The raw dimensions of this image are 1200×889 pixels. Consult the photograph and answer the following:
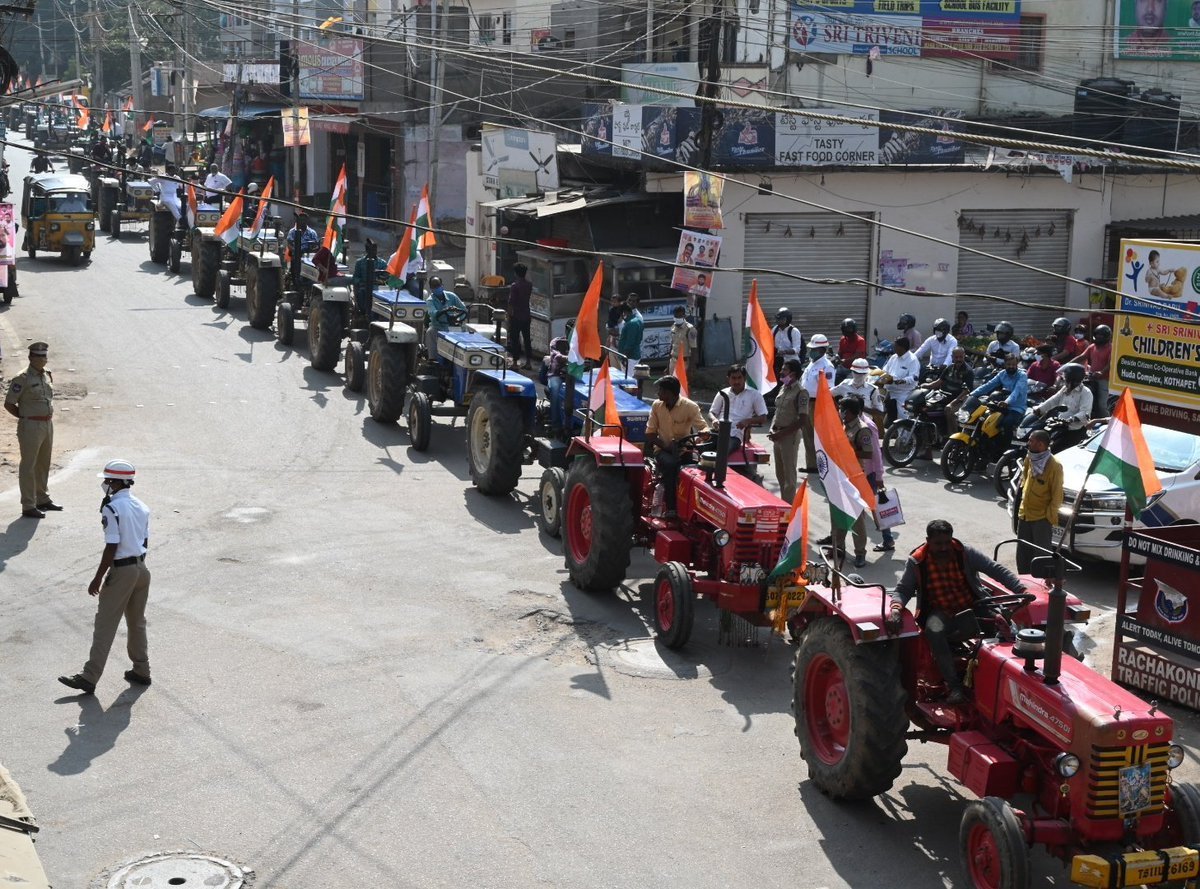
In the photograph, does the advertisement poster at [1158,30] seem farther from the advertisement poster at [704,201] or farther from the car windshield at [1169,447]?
the car windshield at [1169,447]

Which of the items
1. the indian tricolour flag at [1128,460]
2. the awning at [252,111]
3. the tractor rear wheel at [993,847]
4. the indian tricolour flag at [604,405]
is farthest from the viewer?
the awning at [252,111]

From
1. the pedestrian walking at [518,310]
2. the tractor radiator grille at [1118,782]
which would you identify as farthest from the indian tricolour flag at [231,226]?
the tractor radiator grille at [1118,782]

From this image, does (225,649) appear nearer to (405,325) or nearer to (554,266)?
(405,325)

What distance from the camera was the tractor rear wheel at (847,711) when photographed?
8008 millimetres

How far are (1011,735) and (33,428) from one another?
997 cm

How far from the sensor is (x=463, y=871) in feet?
24.9

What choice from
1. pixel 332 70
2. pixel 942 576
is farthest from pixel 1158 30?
pixel 942 576

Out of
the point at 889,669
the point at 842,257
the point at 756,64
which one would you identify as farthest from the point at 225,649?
the point at 756,64

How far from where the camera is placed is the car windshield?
14.0 meters

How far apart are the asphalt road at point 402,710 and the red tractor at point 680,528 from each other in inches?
15.7

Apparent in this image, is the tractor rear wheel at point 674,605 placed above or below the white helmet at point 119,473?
below

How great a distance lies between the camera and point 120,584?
32.7 ft

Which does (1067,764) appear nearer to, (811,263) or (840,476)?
(840,476)

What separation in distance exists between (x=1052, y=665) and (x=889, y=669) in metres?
1.06
